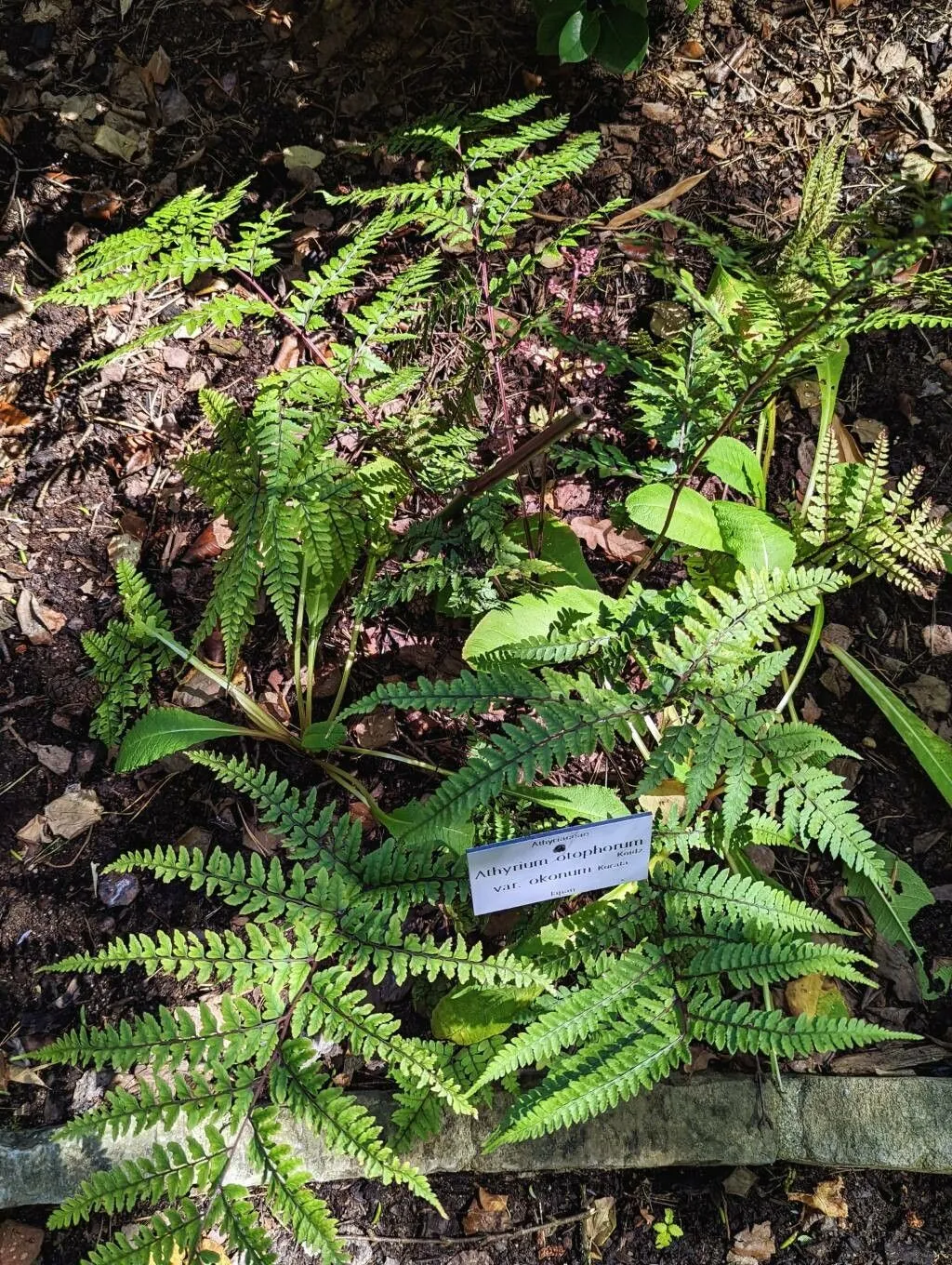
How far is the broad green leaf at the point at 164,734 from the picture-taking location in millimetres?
2506

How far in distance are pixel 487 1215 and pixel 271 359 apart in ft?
8.74

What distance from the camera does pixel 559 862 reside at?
2055 mm

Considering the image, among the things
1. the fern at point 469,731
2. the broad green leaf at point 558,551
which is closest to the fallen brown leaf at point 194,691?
the fern at point 469,731

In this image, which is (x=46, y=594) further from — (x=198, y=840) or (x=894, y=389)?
(x=894, y=389)

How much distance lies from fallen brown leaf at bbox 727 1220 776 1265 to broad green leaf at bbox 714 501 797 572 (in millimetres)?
1674

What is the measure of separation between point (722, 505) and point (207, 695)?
5.28 ft

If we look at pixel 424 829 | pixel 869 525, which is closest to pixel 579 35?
pixel 869 525

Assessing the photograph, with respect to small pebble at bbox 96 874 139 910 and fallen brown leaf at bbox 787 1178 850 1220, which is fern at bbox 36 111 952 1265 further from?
fallen brown leaf at bbox 787 1178 850 1220

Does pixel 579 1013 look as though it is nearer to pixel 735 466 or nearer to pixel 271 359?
pixel 735 466

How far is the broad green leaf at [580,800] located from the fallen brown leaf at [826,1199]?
3.50 feet

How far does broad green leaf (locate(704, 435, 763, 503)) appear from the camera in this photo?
2654mm

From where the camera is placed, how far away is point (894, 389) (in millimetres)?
3256

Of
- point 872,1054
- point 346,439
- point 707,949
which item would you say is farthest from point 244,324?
point 872,1054

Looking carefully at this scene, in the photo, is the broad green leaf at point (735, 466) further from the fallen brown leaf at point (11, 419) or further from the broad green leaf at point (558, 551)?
the fallen brown leaf at point (11, 419)
